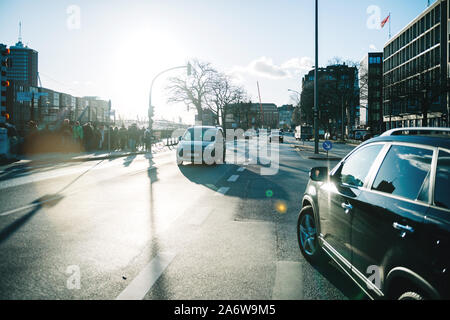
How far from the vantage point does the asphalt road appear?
3.72 metres

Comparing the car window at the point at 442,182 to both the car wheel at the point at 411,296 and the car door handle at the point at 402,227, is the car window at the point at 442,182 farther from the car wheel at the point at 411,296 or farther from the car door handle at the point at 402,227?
the car wheel at the point at 411,296

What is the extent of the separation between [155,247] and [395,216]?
331cm

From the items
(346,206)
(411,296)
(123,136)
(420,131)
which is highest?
(123,136)

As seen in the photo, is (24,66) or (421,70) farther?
(24,66)

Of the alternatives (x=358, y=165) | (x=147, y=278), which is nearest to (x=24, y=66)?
(x=147, y=278)

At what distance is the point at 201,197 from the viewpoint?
9516 mm

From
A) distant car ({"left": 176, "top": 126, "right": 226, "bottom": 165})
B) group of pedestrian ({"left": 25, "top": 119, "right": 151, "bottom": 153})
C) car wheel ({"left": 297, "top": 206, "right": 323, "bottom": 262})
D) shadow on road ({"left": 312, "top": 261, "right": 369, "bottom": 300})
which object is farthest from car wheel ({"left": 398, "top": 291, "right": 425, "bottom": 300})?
group of pedestrian ({"left": 25, "top": 119, "right": 151, "bottom": 153})

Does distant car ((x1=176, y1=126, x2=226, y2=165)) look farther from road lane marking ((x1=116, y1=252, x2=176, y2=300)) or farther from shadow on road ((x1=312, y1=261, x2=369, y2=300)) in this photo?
shadow on road ((x1=312, y1=261, x2=369, y2=300))

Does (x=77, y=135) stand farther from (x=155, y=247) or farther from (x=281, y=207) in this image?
(x=155, y=247)

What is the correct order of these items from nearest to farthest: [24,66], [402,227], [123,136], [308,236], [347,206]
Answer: [402,227] < [347,206] < [308,236] < [123,136] < [24,66]

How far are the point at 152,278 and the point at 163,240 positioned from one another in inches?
62.0

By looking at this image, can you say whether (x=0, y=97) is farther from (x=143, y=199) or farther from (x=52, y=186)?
(x=143, y=199)

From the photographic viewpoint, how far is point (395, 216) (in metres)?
2.57
